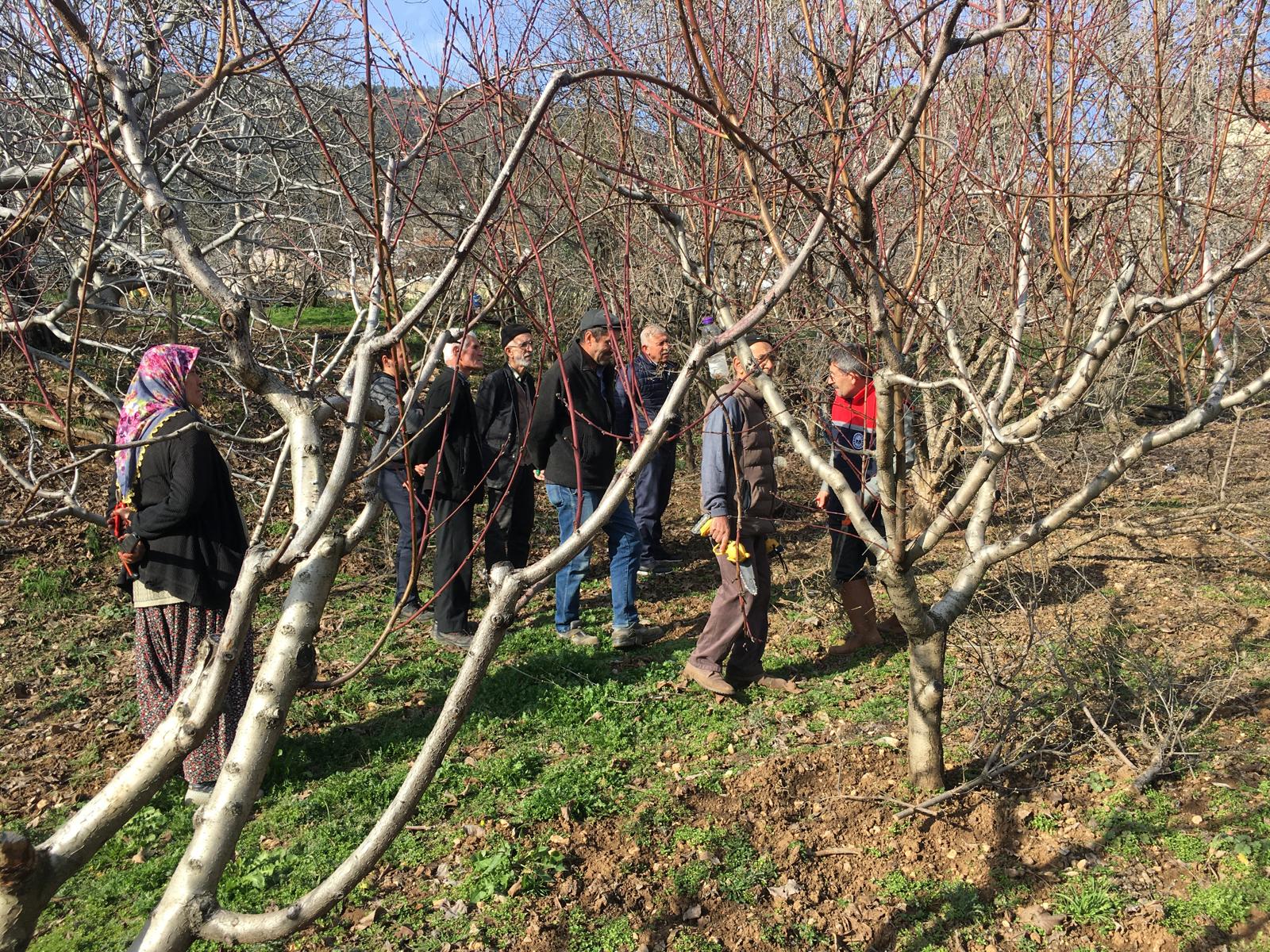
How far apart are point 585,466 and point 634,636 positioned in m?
1.15

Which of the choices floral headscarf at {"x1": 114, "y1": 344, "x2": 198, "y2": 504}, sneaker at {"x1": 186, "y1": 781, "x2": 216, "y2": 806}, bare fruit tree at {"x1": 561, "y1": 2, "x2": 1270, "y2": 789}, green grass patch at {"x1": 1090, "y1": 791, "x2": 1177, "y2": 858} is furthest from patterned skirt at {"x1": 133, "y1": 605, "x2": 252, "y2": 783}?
green grass patch at {"x1": 1090, "y1": 791, "x2": 1177, "y2": 858}

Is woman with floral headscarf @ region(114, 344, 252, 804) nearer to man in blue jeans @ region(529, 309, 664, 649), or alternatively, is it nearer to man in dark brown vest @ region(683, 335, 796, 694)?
man in blue jeans @ region(529, 309, 664, 649)

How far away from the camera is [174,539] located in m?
4.15

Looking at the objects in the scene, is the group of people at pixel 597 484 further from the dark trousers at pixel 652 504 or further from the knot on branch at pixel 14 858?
the knot on branch at pixel 14 858

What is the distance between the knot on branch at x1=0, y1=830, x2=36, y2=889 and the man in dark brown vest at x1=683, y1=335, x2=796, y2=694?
355 cm

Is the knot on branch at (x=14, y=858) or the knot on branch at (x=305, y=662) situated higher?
the knot on branch at (x=305, y=662)

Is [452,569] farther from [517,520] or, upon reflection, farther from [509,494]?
[509,494]

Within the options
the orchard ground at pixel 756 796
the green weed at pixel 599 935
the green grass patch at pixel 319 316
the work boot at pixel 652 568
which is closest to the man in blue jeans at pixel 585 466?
the orchard ground at pixel 756 796

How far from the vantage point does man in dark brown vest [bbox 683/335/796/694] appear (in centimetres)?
491

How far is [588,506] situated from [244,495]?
5.09 metres

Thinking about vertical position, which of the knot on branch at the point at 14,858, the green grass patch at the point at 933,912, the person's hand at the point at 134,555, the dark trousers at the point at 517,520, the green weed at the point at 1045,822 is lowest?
the green grass patch at the point at 933,912

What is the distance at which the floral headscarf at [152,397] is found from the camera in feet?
13.0

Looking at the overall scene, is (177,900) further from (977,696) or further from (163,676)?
(977,696)

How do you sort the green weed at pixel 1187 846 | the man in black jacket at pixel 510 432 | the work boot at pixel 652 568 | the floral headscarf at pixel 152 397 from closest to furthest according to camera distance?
the green weed at pixel 1187 846 < the floral headscarf at pixel 152 397 < the man in black jacket at pixel 510 432 < the work boot at pixel 652 568
